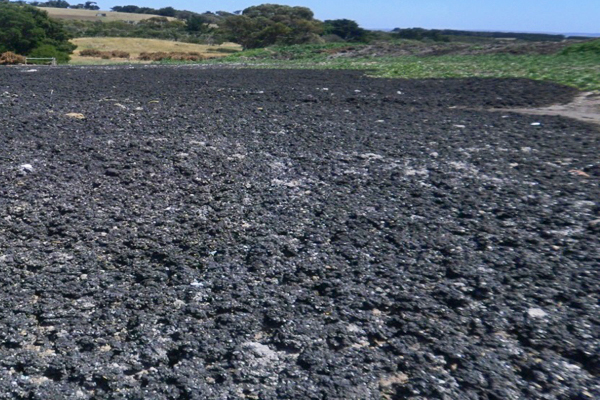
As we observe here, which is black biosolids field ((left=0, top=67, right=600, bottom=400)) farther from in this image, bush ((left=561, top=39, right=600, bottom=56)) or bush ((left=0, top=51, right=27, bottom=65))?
bush ((left=0, top=51, right=27, bottom=65))

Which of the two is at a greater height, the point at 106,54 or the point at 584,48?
the point at 584,48

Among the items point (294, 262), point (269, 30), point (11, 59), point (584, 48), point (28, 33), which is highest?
point (269, 30)

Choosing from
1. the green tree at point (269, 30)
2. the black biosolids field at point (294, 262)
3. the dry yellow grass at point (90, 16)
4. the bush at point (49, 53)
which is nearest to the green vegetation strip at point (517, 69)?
the black biosolids field at point (294, 262)

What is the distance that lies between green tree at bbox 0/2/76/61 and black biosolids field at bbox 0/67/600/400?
30.2 metres

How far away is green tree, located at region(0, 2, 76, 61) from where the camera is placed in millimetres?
37125

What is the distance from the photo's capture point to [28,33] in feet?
125

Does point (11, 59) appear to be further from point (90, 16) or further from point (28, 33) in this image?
point (90, 16)

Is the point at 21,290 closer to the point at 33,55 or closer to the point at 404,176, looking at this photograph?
the point at 404,176

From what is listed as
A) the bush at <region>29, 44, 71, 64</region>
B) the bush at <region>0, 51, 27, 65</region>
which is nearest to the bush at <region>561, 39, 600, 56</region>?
the bush at <region>0, 51, 27, 65</region>

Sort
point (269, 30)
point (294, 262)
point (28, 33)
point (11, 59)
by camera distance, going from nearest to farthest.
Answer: point (294, 262) → point (11, 59) → point (28, 33) → point (269, 30)

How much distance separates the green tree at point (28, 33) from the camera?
3712 cm

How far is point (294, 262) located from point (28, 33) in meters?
38.1

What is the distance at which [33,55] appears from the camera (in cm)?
3534

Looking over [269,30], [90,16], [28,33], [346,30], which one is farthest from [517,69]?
[90,16]
